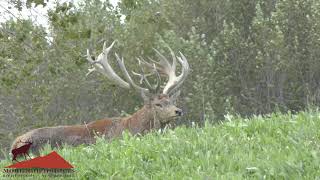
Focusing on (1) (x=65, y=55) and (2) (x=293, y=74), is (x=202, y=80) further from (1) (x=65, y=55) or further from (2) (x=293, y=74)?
(1) (x=65, y=55)

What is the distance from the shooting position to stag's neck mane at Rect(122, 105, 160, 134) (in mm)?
14430

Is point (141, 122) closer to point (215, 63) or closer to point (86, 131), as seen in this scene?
point (86, 131)

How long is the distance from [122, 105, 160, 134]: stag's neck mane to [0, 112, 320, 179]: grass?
21.8 ft

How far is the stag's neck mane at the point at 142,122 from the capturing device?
47.3 feet

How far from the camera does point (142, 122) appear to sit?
576 inches

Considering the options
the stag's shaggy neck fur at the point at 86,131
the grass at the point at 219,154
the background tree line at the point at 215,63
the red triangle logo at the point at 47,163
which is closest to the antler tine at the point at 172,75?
the stag's shaggy neck fur at the point at 86,131

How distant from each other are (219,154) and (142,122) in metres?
8.48

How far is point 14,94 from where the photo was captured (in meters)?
31.7

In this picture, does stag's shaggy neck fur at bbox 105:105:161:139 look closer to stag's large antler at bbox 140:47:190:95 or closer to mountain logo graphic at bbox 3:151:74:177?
stag's large antler at bbox 140:47:190:95

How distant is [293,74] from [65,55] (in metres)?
17.7

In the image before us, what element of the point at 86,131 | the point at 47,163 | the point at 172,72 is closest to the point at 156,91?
the point at 172,72

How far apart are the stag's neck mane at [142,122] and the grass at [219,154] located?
6.63 meters

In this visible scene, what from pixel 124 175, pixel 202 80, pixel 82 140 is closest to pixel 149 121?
pixel 82 140

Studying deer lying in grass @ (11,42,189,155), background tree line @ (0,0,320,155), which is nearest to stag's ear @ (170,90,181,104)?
deer lying in grass @ (11,42,189,155)
